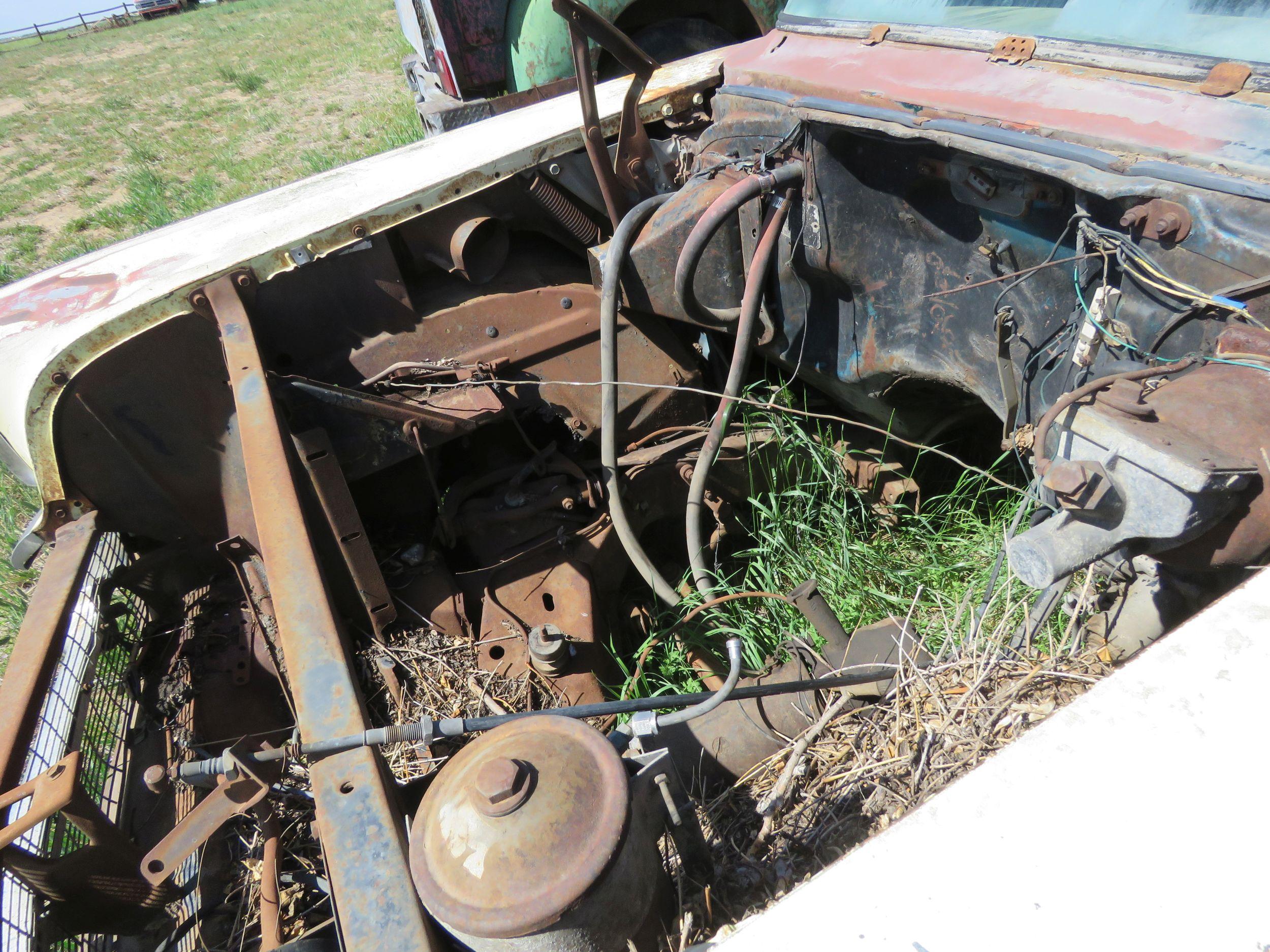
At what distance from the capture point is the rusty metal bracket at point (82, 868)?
1336mm

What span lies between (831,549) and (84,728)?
218cm

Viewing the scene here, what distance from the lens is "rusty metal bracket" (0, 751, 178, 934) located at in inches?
52.6

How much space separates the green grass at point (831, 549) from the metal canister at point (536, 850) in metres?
1.14

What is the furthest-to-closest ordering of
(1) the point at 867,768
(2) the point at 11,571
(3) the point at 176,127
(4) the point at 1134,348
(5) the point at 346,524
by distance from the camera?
(3) the point at 176,127 < (2) the point at 11,571 < (5) the point at 346,524 < (1) the point at 867,768 < (4) the point at 1134,348

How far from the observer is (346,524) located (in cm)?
204

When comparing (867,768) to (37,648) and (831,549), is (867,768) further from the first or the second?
(37,648)

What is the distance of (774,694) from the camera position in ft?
6.21

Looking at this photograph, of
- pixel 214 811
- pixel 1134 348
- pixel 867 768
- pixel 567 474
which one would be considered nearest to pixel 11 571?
pixel 567 474

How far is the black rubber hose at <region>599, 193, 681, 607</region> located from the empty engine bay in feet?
0.04

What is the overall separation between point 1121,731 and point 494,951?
2.92 feet

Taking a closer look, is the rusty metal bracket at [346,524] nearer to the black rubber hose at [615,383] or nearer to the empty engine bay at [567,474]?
the empty engine bay at [567,474]

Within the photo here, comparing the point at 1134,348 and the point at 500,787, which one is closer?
the point at 500,787

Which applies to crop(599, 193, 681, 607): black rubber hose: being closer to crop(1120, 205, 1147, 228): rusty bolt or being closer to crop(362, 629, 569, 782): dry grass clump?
crop(362, 629, 569, 782): dry grass clump

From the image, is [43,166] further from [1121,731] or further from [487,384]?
[1121,731]
